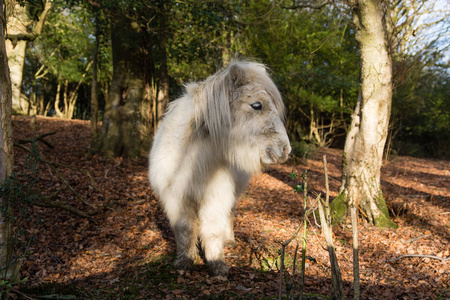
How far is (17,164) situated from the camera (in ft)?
21.2

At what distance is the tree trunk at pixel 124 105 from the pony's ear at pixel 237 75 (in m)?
6.02

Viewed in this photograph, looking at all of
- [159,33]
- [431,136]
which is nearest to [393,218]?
[159,33]

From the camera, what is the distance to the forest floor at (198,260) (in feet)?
10.2

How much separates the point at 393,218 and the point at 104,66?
50.5ft

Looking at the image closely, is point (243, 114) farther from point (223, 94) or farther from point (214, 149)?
point (214, 149)

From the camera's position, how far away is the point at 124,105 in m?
8.45

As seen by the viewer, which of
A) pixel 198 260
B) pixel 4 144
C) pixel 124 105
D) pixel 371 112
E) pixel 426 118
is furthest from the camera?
pixel 426 118

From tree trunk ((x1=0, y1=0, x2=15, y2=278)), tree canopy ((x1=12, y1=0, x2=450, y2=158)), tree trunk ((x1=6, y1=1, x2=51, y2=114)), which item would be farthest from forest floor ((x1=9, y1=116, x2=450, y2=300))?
tree trunk ((x1=6, y1=1, x2=51, y2=114))

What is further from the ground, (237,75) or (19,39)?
(19,39)

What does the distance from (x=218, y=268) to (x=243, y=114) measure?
5.76 ft

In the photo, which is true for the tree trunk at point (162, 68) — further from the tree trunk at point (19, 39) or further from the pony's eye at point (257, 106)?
the pony's eye at point (257, 106)

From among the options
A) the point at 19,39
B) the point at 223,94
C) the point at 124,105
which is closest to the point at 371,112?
the point at 223,94

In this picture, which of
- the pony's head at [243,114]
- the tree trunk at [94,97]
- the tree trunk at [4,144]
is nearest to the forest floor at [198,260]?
the tree trunk at [4,144]

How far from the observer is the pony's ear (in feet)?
9.91
